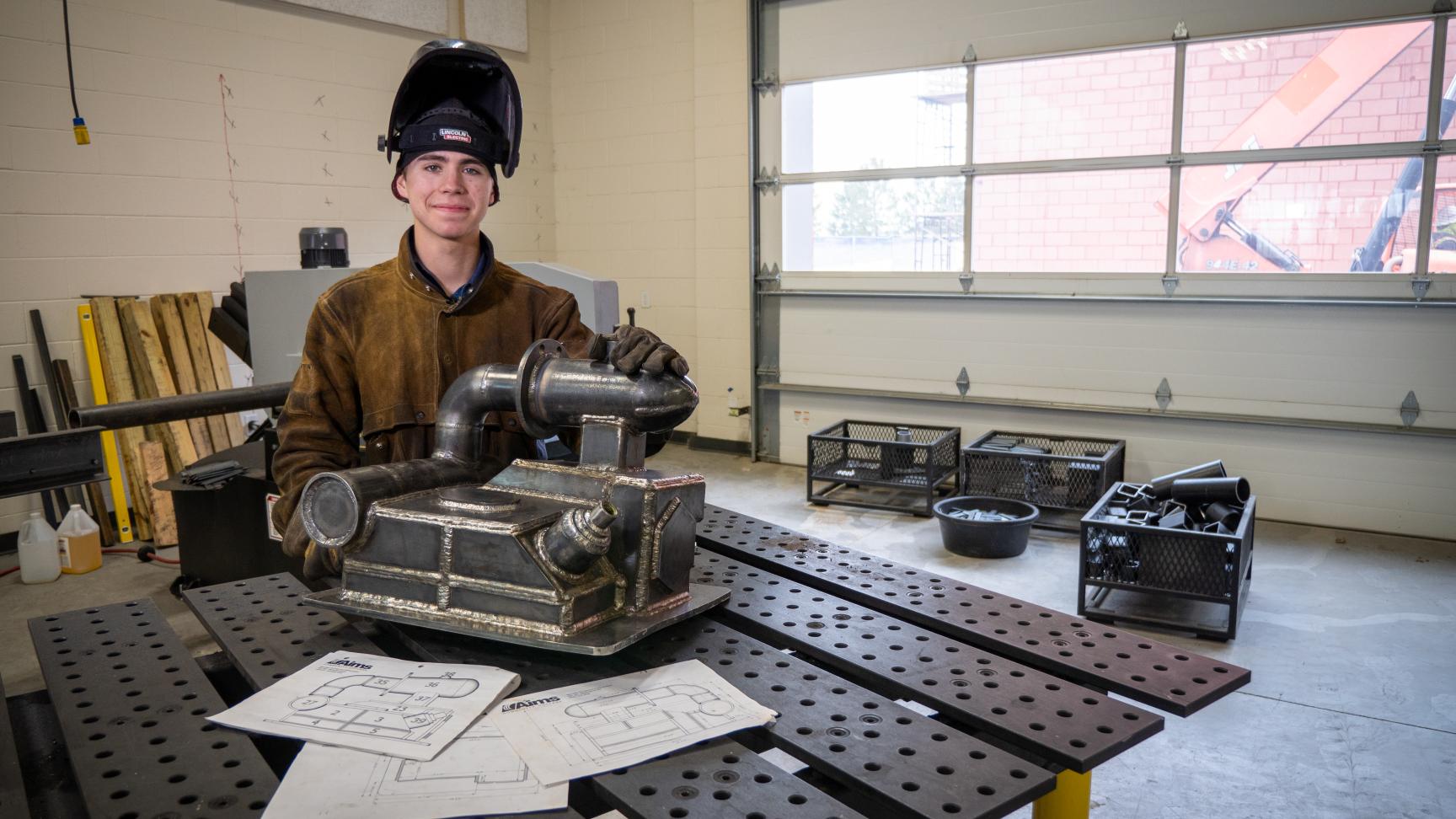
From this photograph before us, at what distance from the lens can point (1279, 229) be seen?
420 cm

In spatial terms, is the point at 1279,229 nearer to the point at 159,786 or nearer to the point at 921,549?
the point at 921,549

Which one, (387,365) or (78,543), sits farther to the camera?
(78,543)

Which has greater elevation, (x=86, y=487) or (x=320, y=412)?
(x=320, y=412)

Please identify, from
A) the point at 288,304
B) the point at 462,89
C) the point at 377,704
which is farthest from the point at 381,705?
the point at 288,304

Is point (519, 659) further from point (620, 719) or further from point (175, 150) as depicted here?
point (175, 150)

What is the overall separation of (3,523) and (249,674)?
386cm

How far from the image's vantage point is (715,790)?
0.89 meters

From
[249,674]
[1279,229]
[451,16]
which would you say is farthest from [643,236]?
[249,674]

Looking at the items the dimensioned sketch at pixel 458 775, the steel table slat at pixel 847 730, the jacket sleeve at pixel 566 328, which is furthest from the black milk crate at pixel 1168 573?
the dimensioned sketch at pixel 458 775

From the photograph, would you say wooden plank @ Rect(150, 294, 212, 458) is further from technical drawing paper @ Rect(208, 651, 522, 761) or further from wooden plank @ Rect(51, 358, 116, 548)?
technical drawing paper @ Rect(208, 651, 522, 761)

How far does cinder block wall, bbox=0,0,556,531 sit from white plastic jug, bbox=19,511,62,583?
21.1 inches

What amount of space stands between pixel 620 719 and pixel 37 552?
3.70 m

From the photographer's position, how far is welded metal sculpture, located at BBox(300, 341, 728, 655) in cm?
113

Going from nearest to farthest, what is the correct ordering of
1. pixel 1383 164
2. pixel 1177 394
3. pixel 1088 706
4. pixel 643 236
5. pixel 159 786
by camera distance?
pixel 159 786, pixel 1088 706, pixel 1383 164, pixel 1177 394, pixel 643 236
